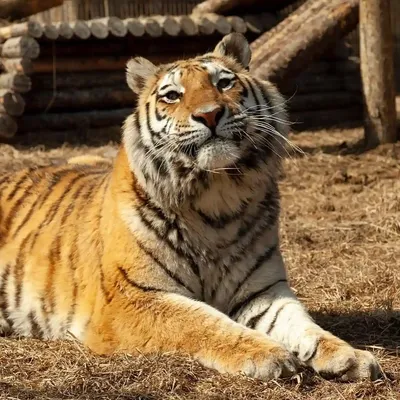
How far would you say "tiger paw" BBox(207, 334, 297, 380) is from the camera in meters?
2.86

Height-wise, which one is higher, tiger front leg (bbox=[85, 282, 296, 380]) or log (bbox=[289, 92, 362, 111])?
log (bbox=[289, 92, 362, 111])

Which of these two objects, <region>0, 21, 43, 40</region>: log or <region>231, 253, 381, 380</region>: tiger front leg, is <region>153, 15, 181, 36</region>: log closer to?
<region>0, 21, 43, 40</region>: log

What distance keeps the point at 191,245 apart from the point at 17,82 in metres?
5.52

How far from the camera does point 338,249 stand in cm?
512

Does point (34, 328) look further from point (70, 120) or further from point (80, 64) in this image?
point (80, 64)

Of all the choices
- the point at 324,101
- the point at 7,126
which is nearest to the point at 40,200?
the point at 7,126

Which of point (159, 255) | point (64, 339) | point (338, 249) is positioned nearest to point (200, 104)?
point (159, 255)

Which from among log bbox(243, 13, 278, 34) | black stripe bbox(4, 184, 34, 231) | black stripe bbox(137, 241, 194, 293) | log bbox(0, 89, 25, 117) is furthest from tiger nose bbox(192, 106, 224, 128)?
log bbox(243, 13, 278, 34)

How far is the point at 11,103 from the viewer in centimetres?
842

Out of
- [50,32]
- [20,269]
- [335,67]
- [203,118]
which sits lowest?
[20,269]

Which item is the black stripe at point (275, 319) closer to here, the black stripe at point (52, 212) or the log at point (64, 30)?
the black stripe at point (52, 212)

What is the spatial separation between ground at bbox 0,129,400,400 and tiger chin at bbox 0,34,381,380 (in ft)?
0.32

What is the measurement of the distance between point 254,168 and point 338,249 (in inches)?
73.6

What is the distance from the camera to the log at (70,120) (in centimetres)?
909
